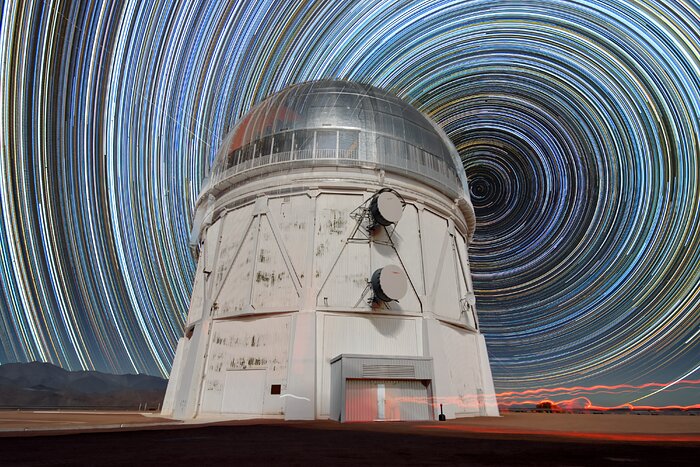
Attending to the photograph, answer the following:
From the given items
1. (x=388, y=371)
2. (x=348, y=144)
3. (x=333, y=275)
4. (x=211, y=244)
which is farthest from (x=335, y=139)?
(x=388, y=371)

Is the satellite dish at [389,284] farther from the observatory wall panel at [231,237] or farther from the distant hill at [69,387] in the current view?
the distant hill at [69,387]

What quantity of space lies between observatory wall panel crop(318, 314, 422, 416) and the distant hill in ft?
291

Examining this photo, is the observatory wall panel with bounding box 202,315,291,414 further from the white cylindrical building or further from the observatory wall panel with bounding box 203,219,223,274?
the observatory wall panel with bounding box 203,219,223,274

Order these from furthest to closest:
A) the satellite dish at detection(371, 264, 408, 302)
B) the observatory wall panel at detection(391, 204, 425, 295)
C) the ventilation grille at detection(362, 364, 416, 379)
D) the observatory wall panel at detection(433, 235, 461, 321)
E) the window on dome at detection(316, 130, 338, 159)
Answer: the window on dome at detection(316, 130, 338, 159), the observatory wall panel at detection(433, 235, 461, 321), the observatory wall panel at detection(391, 204, 425, 295), the satellite dish at detection(371, 264, 408, 302), the ventilation grille at detection(362, 364, 416, 379)

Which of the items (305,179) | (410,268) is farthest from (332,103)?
(410,268)

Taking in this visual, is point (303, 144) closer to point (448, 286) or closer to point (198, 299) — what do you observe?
point (198, 299)

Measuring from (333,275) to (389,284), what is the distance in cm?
244

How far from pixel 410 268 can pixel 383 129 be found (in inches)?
283

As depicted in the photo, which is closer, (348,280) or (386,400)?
(386,400)

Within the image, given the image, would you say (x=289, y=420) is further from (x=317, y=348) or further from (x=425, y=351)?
(x=425, y=351)

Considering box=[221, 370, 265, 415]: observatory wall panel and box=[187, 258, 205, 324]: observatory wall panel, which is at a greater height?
box=[187, 258, 205, 324]: observatory wall panel

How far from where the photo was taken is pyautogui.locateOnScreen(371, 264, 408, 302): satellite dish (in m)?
14.6

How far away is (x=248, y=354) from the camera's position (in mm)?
14852

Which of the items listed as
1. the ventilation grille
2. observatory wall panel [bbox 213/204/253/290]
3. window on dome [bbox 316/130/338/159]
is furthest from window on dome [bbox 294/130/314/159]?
the ventilation grille
